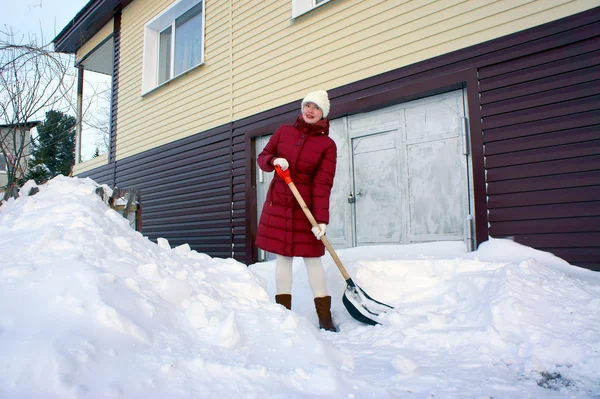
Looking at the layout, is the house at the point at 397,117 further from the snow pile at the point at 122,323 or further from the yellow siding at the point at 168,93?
the snow pile at the point at 122,323

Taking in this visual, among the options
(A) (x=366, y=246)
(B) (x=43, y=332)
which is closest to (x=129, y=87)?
(A) (x=366, y=246)

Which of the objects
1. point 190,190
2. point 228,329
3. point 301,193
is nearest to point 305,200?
point 301,193

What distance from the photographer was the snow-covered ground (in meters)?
1.36

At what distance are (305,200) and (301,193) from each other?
6 cm

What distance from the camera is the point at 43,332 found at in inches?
53.4

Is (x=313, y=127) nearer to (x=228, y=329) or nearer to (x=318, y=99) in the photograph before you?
(x=318, y=99)

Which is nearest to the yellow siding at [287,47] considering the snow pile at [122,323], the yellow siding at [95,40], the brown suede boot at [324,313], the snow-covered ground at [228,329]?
the yellow siding at [95,40]

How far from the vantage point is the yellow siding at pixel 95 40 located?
9955mm

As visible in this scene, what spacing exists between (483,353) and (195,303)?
1557mm

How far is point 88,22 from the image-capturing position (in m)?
9.83

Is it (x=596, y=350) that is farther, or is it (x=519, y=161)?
(x=519, y=161)

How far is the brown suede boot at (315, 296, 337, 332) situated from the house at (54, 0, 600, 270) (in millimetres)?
1773

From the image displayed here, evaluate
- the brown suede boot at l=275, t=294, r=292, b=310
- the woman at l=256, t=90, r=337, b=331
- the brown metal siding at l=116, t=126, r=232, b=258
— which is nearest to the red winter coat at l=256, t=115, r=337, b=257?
the woman at l=256, t=90, r=337, b=331

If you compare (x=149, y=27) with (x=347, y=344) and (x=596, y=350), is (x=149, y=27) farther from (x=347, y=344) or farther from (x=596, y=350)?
(x=596, y=350)
